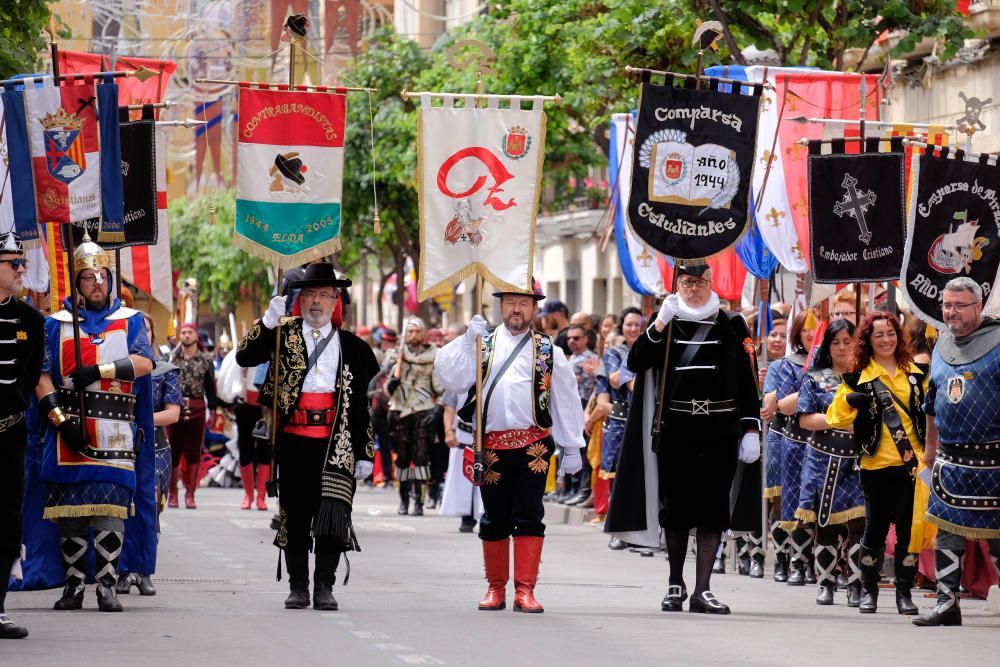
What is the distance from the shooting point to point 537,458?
1235 centimetres

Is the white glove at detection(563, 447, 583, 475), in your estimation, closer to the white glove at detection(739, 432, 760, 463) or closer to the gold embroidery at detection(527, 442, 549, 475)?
the gold embroidery at detection(527, 442, 549, 475)

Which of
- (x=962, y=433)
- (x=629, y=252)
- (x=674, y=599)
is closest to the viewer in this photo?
(x=962, y=433)

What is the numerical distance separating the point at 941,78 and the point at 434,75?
39.7 ft

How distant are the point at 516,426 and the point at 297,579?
1.51 m

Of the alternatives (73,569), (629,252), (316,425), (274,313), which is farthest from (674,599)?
(629,252)

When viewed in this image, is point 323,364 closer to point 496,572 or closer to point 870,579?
point 496,572

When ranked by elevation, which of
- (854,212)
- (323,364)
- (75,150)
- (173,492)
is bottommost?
(173,492)

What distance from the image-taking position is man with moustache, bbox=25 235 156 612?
39.1 ft

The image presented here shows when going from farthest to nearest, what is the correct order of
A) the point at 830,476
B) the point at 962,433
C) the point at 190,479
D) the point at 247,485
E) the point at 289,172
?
the point at 190,479 → the point at 247,485 → the point at 289,172 → the point at 830,476 → the point at 962,433

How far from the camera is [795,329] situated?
14531 millimetres

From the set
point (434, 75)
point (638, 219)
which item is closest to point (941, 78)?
point (434, 75)

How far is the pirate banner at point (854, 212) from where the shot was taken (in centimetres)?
1460

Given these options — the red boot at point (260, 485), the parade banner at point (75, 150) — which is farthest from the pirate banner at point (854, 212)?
the red boot at point (260, 485)

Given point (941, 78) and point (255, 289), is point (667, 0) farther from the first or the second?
point (255, 289)
